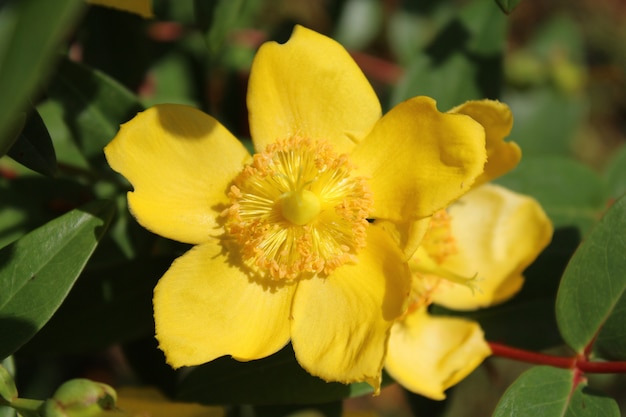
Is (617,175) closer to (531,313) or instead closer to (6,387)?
(531,313)

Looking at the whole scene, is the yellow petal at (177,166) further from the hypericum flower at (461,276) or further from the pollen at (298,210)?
the hypericum flower at (461,276)

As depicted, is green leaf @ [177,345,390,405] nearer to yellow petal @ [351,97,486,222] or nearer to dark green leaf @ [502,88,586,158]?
yellow petal @ [351,97,486,222]

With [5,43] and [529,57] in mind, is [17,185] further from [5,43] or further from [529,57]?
[529,57]

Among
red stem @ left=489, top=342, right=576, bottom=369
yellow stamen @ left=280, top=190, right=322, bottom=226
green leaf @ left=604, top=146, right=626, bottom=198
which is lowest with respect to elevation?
red stem @ left=489, top=342, right=576, bottom=369

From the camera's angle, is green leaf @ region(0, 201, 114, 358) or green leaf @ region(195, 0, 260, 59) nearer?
green leaf @ region(0, 201, 114, 358)

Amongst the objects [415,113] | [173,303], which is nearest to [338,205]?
[415,113]

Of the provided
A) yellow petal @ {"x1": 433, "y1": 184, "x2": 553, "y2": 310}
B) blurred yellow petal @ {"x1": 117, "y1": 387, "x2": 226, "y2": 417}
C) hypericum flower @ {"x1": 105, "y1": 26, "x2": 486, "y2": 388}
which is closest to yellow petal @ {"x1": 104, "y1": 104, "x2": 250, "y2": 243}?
hypericum flower @ {"x1": 105, "y1": 26, "x2": 486, "y2": 388}
